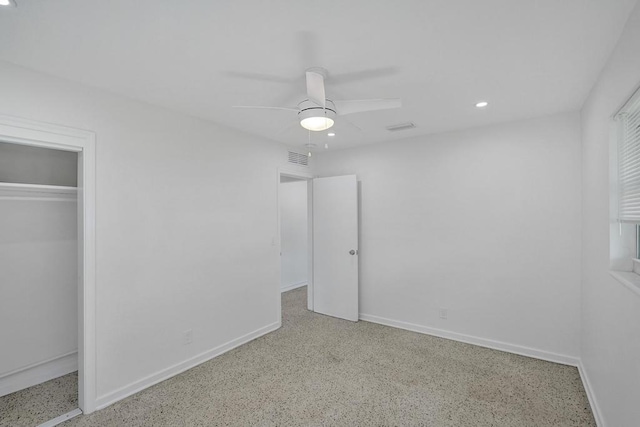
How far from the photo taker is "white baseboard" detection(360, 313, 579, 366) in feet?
9.75

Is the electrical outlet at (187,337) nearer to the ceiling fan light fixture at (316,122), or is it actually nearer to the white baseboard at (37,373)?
the white baseboard at (37,373)

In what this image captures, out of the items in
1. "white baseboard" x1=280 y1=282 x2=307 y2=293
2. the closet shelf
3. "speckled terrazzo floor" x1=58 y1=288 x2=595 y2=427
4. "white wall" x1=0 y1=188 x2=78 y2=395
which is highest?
the closet shelf

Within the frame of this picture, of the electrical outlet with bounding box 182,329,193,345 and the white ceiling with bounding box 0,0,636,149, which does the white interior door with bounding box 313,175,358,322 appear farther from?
the electrical outlet with bounding box 182,329,193,345

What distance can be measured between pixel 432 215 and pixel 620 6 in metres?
2.48

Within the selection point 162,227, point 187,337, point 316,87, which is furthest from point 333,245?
point 316,87

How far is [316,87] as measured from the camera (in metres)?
1.90

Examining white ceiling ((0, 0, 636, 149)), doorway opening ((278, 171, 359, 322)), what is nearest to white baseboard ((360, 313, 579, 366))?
doorway opening ((278, 171, 359, 322))

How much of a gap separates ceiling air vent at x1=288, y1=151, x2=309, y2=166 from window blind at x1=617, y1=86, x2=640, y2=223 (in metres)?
3.23

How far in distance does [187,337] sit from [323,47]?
2.75m

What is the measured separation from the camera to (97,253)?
2.33 m

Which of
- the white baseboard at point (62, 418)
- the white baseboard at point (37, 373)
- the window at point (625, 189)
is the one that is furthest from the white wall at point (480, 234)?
the white baseboard at point (37, 373)

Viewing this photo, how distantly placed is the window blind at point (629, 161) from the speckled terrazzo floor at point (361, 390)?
1.49 meters

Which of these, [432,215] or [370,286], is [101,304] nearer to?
[370,286]

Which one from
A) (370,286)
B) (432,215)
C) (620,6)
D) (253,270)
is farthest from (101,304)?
(620,6)
